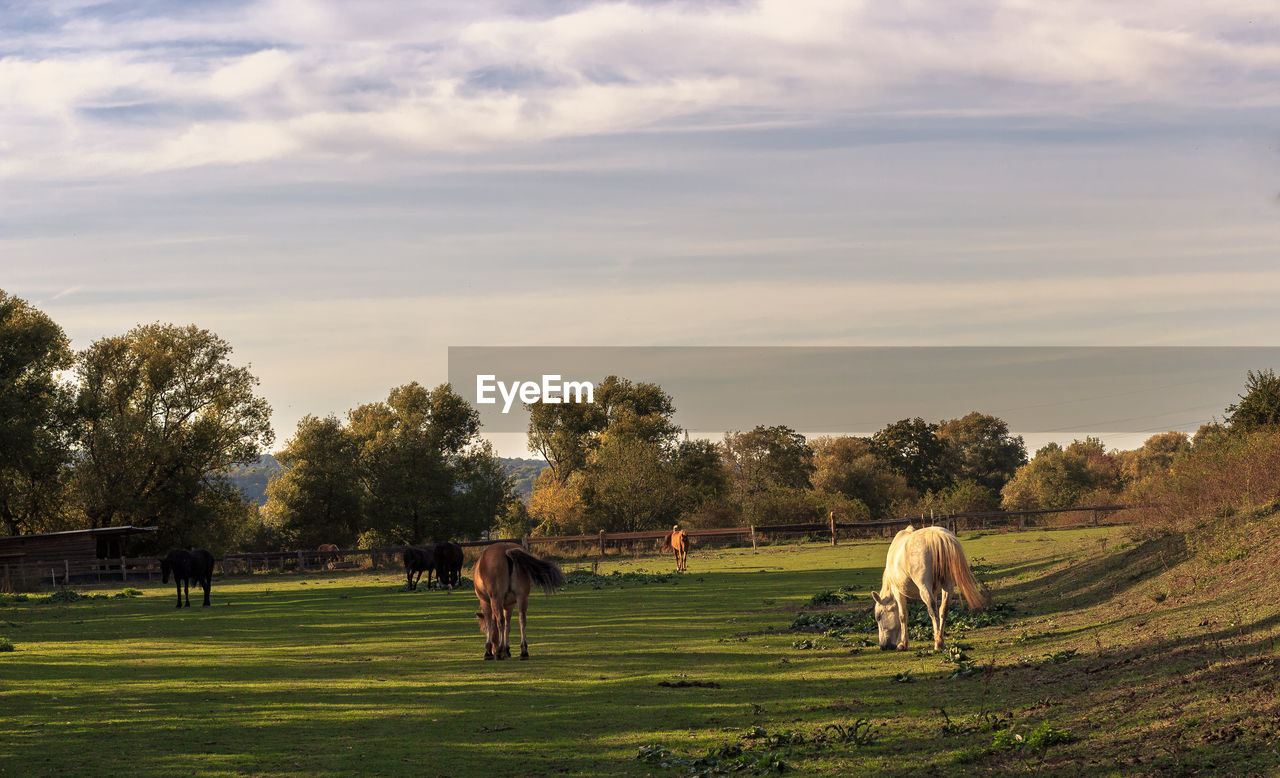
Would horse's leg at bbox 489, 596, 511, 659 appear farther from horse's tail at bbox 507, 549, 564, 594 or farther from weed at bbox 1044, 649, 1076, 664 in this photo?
weed at bbox 1044, 649, 1076, 664

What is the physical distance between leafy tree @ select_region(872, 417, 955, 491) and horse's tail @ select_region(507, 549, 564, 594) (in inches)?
3401

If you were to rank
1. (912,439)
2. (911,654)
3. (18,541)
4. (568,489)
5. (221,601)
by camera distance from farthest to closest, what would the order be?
1. (912,439)
2. (568,489)
3. (18,541)
4. (221,601)
5. (911,654)

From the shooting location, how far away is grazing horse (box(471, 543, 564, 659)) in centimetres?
1766

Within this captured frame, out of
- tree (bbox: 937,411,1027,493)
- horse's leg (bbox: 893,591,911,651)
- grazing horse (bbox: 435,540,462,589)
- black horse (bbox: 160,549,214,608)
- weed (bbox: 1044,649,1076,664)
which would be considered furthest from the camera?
tree (bbox: 937,411,1027,493)

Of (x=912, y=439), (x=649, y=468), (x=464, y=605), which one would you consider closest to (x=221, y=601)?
(x=464, y=605)

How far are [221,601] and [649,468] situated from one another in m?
42.5

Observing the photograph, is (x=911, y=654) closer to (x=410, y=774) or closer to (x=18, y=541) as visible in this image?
(x=410, y=774)

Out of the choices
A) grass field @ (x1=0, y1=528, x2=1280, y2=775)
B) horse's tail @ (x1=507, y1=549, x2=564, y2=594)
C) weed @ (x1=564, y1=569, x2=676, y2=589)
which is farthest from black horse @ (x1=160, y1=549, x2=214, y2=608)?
horse's tail @ (x1=507, y1=549, x2=564, y2=594)

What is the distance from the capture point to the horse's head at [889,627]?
17.0 meters

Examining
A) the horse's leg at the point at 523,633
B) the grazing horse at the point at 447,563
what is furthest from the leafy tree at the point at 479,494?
the horse's leg at the point at 523,633

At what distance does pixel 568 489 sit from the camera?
92250 millimetres

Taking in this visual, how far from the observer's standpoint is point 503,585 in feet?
58.0

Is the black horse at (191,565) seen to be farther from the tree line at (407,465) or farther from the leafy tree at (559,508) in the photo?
the leafy tree at (559,508)

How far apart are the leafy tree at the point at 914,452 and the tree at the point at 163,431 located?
56.6 meters
